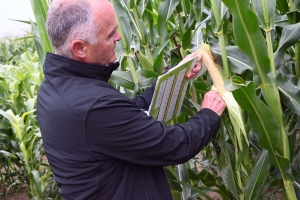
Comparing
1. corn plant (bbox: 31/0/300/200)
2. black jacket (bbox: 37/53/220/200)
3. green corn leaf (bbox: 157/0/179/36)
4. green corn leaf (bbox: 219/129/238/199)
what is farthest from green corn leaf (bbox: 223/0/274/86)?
green corn leaf (bbox: 157/0/179/36)

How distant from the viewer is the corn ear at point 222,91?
1.30 m

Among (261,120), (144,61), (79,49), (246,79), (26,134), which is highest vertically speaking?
(79,49)

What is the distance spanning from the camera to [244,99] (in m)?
1.26

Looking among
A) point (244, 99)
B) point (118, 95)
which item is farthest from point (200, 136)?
point (118, 95)

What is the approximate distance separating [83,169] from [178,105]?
17.3 inches

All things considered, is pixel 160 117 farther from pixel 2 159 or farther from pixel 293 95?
pixel 2 159

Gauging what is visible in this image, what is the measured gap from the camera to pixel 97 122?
1186 millimetres

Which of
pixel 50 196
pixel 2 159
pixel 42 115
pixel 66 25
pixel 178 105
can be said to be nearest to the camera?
pixel 66 25

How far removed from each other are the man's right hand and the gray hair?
1.35 feet

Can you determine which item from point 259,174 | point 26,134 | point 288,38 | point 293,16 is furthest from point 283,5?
point 26,134

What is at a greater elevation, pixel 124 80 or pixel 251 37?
pixel 251 37

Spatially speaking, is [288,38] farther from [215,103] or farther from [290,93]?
[215,103]

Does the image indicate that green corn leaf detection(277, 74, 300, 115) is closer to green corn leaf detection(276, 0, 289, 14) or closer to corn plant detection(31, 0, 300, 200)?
corn plant detection(31, 0, 300, 200)

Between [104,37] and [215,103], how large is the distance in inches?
16.4
